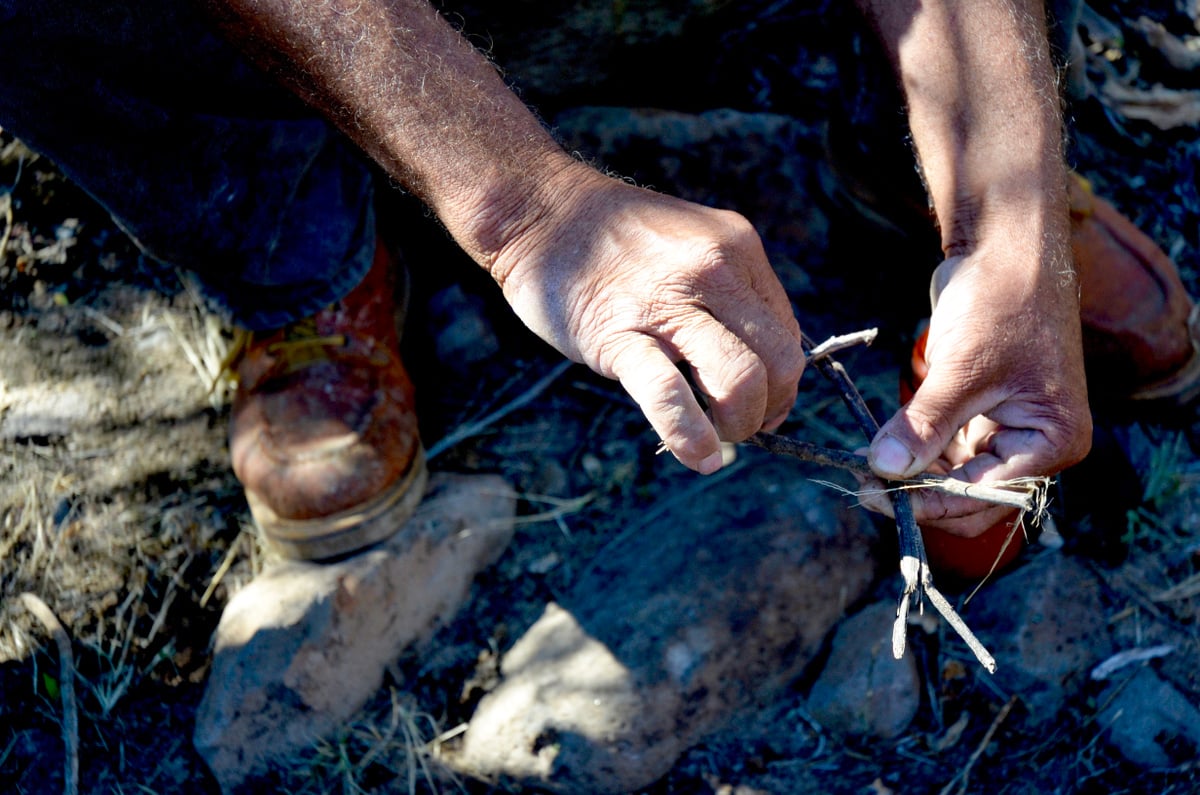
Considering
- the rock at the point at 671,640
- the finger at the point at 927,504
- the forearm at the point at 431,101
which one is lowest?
the rock at the point at 671,640

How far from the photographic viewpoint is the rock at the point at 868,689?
6.32 ft

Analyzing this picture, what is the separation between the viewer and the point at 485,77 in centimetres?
159

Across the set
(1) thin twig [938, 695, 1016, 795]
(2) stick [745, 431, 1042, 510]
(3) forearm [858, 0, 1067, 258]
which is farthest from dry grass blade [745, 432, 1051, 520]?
(1) thin twig [938, 695, 1016, 795]

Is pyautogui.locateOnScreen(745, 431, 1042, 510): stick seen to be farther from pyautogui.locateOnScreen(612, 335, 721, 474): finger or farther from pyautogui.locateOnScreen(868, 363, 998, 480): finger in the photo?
pyautogui.locateOnScreen(612, 335, 721, 474): finger

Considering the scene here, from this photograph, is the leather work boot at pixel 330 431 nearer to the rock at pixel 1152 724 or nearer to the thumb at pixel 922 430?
the thumb at pixel 922 430

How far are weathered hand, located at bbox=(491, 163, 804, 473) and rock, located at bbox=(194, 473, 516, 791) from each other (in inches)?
30.5

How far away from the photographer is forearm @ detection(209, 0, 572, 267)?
1.56m

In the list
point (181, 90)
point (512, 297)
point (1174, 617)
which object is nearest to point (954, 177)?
point (512, 297)

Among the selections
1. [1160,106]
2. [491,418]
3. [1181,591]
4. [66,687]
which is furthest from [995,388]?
[66,687]

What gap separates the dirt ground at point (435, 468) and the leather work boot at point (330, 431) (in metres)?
0.19

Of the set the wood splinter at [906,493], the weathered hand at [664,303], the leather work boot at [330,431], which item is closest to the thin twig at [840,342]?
the wood splinter at [906,493]

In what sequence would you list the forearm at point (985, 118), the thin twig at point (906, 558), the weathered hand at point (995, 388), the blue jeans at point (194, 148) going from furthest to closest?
the blue jeans at point (194, 148) → the forearm at point (985, 118) → the weathered hand at point (995, 388) → the thin twig at point (906, 558)

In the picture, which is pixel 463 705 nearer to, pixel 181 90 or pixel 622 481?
pixel 622 481

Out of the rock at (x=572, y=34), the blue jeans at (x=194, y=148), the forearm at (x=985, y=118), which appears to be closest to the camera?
the forearm at (x=985, y=118)
